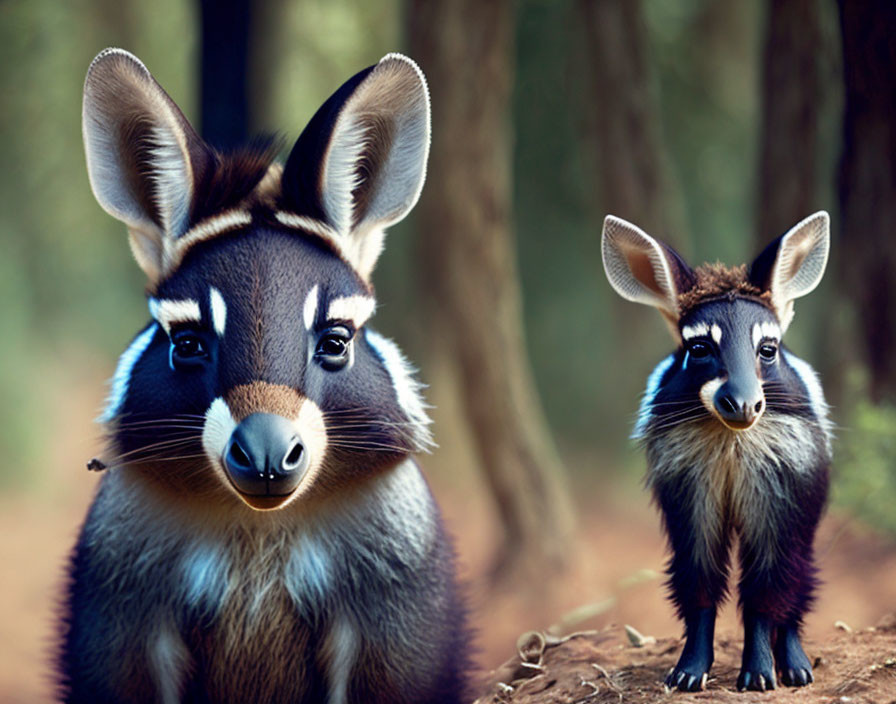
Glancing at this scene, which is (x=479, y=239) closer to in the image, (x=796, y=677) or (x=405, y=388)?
(x=405, y=388)

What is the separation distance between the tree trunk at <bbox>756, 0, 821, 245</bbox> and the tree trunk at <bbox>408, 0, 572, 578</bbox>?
1.62 m

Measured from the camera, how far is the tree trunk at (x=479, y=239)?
6.54 meters

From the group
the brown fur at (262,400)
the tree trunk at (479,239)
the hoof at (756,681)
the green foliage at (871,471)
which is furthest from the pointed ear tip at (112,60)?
the tree trunk at (479,239)

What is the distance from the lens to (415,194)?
284 cm

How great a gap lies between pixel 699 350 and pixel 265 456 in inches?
42.6

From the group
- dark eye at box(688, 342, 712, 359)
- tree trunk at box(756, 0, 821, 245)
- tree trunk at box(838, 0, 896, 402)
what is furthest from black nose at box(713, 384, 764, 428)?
tree trunk at box(756, 0, 821, 245)

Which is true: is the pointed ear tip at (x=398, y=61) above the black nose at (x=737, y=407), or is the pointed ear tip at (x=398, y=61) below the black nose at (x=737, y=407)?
above

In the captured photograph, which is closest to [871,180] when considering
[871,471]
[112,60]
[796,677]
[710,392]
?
[871,471]

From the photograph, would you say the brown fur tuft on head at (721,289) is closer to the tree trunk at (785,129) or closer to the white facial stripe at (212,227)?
the white facial stripe at (212,227)

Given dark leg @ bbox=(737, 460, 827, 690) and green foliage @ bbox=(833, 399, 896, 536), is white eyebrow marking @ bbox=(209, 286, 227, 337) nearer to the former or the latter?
dark leg @ bbox=(737, 460, 827, 690)

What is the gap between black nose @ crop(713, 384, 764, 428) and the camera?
8.41 ft

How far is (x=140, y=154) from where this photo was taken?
9.09 ft

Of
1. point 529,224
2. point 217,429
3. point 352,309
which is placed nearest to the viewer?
point 217,429

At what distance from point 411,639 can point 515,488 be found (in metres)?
4.36
